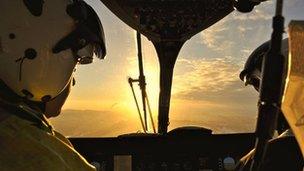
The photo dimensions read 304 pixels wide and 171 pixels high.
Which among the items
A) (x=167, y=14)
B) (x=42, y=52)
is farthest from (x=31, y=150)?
(x=167, y=14)

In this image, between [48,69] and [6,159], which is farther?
[48,69]

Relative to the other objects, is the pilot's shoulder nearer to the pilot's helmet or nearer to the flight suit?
the flight suit

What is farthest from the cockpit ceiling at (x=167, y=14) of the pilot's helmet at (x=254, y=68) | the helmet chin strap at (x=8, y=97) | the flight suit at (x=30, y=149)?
the flight suit at (x=30, y=149)

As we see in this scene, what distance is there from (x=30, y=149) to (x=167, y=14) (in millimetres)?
6707

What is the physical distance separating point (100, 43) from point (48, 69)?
15.7 inches

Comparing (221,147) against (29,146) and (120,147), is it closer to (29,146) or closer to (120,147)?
(120,147)

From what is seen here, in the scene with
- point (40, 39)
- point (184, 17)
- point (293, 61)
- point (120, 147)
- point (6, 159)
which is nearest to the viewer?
point (293, 61)

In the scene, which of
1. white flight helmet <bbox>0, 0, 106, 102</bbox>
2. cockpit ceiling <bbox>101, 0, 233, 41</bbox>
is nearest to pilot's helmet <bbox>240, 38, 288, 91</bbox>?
white flight helmet <bbox>0, 0, 106, 102</bbox>

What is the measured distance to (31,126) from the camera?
6.45ft

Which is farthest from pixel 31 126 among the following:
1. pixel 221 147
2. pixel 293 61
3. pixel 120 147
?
pixel 221 147

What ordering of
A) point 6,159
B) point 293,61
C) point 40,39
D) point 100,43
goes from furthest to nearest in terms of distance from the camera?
point 100,43 → point 40,39 → point 6,159 → point 293,61

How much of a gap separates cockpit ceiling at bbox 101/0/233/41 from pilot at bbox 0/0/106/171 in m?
5.35

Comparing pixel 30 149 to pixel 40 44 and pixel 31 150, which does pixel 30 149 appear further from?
pixel 40 44

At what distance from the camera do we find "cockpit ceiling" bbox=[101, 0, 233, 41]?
316 inches
